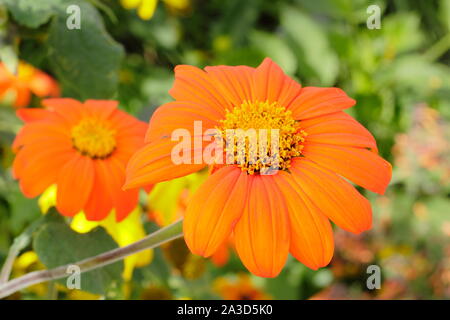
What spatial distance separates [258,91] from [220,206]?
0.32 ft

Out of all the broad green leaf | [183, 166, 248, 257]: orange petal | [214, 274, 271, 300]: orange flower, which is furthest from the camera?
the broad green leaf

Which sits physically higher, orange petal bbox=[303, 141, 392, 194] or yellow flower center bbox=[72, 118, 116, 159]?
yellow flower center bbox=[72, 118, 116, 159]

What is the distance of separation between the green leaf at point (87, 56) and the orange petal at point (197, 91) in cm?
16

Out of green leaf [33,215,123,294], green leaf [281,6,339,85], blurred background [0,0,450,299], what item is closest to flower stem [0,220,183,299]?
green leaf [33,215,123,294]

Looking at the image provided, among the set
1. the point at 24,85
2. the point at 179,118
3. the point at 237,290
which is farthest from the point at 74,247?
the point at 24,85

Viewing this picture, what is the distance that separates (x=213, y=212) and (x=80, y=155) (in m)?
0.16

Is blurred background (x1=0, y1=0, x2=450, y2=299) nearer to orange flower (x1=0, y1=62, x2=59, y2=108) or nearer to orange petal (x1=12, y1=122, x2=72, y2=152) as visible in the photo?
orange flower (x1=0, y1=62, x2=59, y2=108)

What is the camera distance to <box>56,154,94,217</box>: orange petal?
0.41 metres

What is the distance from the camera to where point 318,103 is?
393 mm

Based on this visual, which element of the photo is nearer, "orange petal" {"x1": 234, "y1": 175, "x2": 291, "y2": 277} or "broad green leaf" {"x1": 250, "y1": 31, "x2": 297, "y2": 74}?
"orange petal" {"x1": 234, "y1": 175, "x2": 291, "y2": 277}

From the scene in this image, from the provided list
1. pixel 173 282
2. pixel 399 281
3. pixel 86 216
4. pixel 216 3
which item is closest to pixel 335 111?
pixel 86 216

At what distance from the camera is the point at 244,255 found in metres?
0.33

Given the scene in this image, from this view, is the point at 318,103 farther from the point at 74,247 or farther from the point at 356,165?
the point at 74,247
